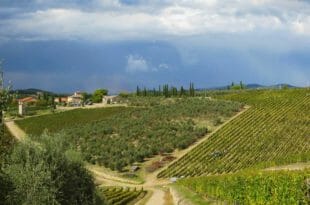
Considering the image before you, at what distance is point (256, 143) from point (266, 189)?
67.9 meters

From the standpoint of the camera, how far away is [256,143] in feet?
349

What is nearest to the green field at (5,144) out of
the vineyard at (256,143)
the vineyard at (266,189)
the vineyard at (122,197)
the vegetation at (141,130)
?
the vineyard at (266,189)

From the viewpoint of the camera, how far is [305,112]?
423 feet

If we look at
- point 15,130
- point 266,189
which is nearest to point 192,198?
point 266,189

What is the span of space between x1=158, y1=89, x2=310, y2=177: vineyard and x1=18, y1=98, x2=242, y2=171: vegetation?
5968 mm

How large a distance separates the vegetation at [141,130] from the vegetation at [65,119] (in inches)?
12.2

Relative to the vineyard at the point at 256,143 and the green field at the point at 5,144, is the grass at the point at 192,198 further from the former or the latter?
the vineyard at the point at 256,143

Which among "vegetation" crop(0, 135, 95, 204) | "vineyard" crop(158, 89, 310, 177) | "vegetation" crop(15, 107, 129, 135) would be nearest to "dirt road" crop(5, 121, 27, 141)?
"vegetation" crop(15, 107, 129, 135)

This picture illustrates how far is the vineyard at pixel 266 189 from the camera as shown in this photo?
116 feet

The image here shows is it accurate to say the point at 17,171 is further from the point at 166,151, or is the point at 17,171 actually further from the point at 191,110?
the point at 191,110

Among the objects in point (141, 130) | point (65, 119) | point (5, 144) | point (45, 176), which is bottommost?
point (141, 130)

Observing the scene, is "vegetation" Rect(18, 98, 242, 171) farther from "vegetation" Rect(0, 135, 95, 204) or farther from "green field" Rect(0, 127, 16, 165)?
"green field" Rect(0, 127, 16, 165)

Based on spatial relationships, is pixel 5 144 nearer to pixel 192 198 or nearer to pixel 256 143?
pixel 192 198

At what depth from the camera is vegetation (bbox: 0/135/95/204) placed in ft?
89.9
